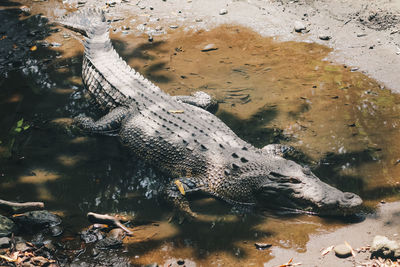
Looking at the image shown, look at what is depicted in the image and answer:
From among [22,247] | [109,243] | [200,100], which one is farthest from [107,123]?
[22,247]

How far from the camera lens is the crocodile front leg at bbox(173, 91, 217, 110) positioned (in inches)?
218

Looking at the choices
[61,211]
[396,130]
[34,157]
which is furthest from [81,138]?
[396,130]

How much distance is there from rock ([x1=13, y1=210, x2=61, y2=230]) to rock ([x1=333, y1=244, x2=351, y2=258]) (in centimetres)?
291

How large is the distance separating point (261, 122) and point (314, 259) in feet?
7.45

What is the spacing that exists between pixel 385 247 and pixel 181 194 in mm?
2166

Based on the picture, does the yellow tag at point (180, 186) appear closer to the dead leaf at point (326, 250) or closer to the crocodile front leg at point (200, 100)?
the crocodile front leg at point (200, 100)

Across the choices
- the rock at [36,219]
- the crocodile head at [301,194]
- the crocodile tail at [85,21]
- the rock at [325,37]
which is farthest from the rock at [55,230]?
the rock at [325,37]

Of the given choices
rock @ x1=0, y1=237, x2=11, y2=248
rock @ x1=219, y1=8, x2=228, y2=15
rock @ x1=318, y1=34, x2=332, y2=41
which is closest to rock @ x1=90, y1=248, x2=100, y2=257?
rock @ x1=0, y1=237, x2=11, y2=248

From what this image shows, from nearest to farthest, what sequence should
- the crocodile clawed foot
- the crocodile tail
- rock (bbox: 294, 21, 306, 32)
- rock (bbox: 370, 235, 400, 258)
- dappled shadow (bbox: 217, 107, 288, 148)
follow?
rock (bbox: 370, 235, 400, 258), the crocodile clawed foot, dappled shadow (bbox: 217, 107, 288, 148), the crocodile tail, rock (bbox: 294, 21, 306, 32)

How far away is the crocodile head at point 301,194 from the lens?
12.2 ft

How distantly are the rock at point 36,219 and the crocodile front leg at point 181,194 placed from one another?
4.21 ft

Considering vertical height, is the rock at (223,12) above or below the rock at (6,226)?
above

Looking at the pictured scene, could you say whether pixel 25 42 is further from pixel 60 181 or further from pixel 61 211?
pixel 61 211

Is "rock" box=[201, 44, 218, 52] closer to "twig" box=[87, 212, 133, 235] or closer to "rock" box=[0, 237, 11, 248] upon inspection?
"twig" box=[87, 212, 133, 235]
